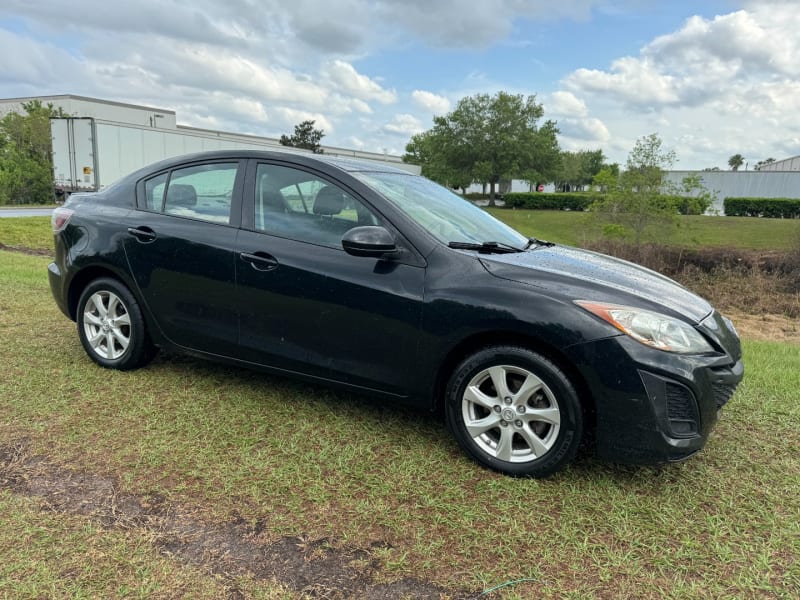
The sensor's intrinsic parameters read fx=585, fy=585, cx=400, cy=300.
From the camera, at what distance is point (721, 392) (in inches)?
115

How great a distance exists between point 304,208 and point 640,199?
556 inches

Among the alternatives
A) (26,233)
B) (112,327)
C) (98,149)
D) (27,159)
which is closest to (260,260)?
(112,327)

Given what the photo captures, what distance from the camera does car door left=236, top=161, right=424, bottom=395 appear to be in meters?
3.22

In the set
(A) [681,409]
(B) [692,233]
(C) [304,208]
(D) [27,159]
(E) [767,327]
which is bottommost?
(E) [767,327]

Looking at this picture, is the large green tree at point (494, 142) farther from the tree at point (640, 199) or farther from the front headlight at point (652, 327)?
the front headlight at point (652, 327)

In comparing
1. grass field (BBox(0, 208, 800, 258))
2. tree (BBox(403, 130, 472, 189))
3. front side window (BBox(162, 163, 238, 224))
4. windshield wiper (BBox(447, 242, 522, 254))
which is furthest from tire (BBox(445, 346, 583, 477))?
tree (BBox(403, 130, 472, 189))

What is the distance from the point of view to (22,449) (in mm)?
3178

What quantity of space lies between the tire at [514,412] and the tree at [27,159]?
3065 centimetres

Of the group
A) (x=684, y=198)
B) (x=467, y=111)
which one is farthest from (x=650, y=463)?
(x=467, y=111)

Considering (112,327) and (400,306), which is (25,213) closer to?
(112,327)

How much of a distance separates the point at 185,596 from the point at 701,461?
2751 mm

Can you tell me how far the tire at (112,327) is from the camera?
13.6 ft

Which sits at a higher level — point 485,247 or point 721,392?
point 485,247

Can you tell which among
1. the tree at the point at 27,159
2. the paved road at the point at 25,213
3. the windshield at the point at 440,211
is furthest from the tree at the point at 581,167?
the windshield at the point at 440,211
